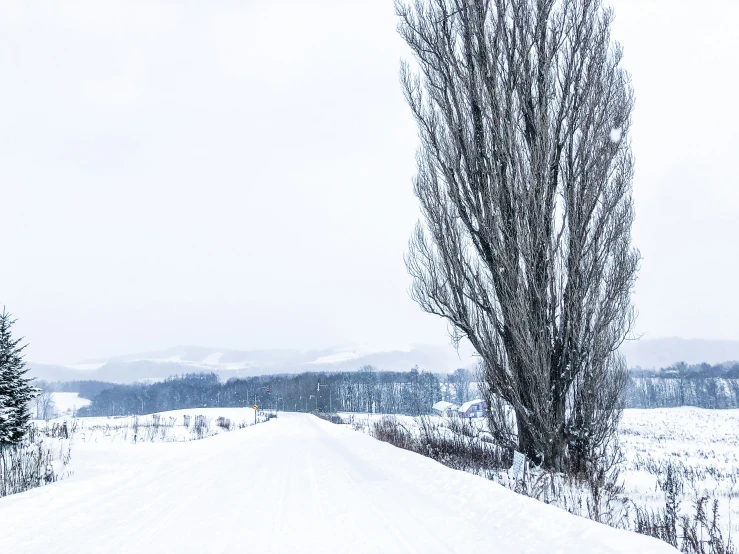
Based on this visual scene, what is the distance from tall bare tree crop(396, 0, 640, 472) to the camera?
935cm

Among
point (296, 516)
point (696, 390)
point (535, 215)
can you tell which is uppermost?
point (535, 215)

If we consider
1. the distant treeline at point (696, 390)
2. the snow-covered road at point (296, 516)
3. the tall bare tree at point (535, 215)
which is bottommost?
the distant treeline at point (696, 390)

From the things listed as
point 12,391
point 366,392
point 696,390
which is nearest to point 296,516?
point 12,391

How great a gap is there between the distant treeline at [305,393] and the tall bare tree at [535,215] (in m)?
84.5

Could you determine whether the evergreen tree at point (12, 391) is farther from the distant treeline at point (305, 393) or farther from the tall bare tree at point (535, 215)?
the distant treeline at point (305, 393)

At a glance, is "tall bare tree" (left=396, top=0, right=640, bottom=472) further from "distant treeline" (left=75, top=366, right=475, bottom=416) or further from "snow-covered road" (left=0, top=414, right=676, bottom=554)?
"distant treeline" (left=75, top=366, right=475, bottom=416)

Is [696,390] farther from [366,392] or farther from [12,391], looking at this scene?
[12,391]

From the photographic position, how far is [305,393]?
5281 inches

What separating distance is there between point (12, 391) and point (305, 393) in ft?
413

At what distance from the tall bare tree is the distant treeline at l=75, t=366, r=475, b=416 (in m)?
84.5

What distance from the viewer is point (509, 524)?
5145 millimetres

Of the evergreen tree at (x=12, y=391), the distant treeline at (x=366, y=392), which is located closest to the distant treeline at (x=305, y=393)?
the distant treeline at (x=366, y=392)

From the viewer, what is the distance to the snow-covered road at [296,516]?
4.49 m

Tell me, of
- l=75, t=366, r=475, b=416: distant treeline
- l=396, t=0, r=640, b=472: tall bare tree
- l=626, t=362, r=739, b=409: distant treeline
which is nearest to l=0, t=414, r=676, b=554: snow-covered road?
l=396, t=0, r=640, b=472: tall bare tree
